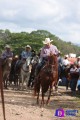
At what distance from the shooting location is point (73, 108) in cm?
1369

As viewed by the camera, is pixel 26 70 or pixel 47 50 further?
pixel 26 70

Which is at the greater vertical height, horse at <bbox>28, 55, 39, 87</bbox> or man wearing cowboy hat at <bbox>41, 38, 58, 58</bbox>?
man wearing cowboy hat at <bbox>41, 38, 58, 58</bbox>

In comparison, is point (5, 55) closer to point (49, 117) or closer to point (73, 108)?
point (73, 108)

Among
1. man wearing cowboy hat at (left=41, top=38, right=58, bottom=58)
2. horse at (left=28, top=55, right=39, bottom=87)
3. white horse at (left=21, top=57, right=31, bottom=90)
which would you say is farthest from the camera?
horse at (left=28, top=55, right=39, bottom=87)

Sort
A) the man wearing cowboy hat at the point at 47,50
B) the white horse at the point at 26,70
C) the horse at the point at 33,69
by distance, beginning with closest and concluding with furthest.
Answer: the man wearing cowboy hat at the point at 47,50 < the white horse at the point at 26,70 < the horse at the point at 33,69

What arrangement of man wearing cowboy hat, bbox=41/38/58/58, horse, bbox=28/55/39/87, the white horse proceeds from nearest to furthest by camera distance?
1. man wearing cowboy hat, bbox=41/38/58/58
2. the white horse
3. horse, bbox=28/55/39/87

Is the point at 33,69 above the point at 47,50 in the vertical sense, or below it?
below

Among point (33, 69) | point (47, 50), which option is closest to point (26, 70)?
point (33, 69)

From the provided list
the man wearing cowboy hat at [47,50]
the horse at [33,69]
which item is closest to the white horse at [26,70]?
the horse at [33,69]

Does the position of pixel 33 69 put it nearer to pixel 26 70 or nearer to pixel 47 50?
pixel 26 70

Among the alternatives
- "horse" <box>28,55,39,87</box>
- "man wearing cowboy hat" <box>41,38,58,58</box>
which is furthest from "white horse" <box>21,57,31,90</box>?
"man wearing cowboy hat" <box>41,38,58,58</box>

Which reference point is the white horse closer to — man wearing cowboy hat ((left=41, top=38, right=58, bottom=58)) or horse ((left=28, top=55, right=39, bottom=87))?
horse ((left=28, top=55, right=39, bottom=87))

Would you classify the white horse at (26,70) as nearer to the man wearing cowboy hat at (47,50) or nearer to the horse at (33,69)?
the horse at (33,69)

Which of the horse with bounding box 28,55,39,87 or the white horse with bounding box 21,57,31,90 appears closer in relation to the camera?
the white horse with bounding box 21,57,31,90
